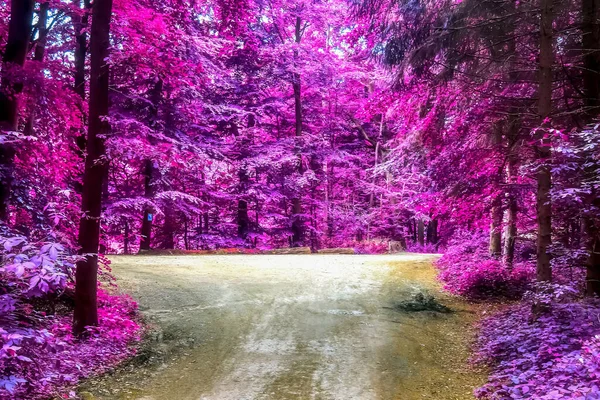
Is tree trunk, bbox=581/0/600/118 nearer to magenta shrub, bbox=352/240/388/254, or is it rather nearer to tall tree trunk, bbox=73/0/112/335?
tall tree trunk, bbox=73/0/112/335

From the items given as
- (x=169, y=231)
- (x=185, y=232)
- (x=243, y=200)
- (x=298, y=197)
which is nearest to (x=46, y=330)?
(x=243, y=200)

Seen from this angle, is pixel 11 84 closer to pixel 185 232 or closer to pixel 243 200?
pixel 243 200

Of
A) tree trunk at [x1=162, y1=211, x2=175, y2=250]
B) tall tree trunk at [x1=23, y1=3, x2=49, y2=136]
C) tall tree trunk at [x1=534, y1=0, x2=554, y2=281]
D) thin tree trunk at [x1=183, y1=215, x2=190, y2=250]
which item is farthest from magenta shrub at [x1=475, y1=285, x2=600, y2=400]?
tree trunk at [x1=162, y1=211, x2=175, y2=250]

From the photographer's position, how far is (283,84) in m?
22.3

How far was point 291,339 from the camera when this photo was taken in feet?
23.4

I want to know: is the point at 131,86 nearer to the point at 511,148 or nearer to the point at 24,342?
the point at 511,148

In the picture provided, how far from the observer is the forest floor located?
5.52m

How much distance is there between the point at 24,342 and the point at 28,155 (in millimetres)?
3780

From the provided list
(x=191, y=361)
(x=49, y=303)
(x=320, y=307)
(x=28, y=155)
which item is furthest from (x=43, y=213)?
(x=320, y=307)

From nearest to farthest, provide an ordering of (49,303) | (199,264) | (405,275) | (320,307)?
(49,303), (320,307), (405,275), (199,264)

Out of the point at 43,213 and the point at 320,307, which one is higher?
the point at 43,213

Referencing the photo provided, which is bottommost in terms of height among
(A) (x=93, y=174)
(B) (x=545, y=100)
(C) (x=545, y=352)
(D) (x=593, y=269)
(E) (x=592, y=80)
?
(C) (x=545, y=352)

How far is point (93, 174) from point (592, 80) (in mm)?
7811

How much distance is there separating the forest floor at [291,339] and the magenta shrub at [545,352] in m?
0.37
